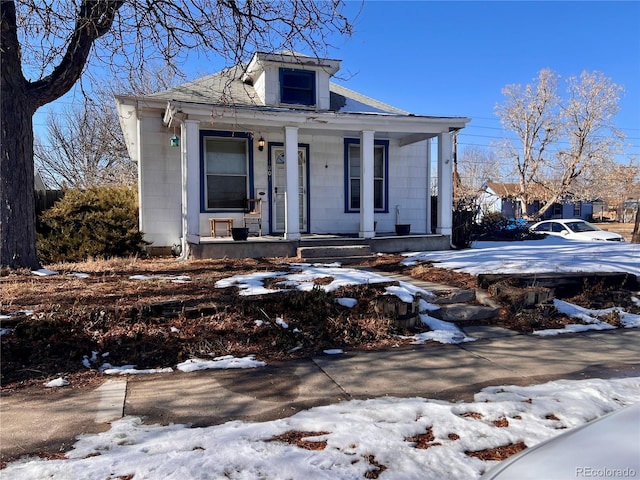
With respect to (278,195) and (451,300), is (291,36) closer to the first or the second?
(451,300)

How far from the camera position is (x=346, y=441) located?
8.93 feet

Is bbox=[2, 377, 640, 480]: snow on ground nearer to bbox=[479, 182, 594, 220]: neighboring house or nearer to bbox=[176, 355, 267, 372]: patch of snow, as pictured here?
bbox=[176, 355, 267, 372]: patch of snow

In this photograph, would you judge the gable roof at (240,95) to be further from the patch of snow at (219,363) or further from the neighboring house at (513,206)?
the neighboring house at (513,206)

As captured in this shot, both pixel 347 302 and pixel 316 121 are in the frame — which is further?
pixel 316 121

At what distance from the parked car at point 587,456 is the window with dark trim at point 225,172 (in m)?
10.6

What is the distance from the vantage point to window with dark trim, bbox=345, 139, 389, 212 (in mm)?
12820

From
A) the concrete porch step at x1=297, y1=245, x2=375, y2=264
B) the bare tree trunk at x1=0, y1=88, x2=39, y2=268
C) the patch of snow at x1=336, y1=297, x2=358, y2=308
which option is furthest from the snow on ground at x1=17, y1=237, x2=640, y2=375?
the concrete porch step at x1=297, y1=245, x2=375, y2=264

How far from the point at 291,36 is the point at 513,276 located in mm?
5110

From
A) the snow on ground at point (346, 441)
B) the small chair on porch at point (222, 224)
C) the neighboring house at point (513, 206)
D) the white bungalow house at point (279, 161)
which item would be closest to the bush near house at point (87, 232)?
the white bungalow house at point (279, 161)

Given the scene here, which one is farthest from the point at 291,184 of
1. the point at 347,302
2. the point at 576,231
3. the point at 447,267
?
the point at 576,231

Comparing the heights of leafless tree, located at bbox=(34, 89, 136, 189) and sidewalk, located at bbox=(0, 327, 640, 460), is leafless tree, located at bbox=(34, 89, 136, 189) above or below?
above

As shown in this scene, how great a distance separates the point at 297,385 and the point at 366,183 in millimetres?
8024

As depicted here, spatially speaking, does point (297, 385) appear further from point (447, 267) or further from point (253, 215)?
point (253, 215)

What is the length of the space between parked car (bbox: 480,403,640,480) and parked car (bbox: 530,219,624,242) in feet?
54.9
